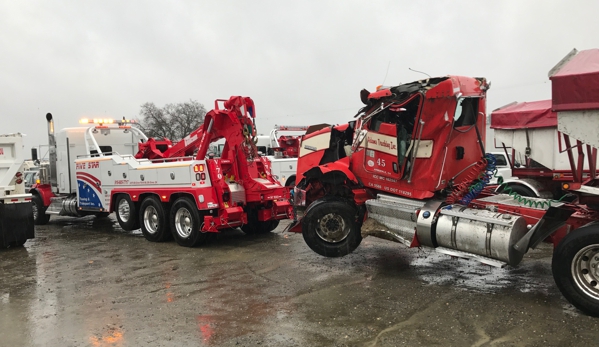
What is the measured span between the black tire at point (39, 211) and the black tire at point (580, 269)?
1323cm

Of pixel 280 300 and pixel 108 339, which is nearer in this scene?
pixel 108 339

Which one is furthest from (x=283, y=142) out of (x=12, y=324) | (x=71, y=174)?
(x=12, y=324)

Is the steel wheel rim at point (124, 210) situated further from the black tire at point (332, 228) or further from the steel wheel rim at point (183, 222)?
the black tire at point (332, 228)

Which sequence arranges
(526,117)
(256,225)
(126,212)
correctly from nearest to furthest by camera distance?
1. (526,117)
2. (256,225)
3. (126,212)

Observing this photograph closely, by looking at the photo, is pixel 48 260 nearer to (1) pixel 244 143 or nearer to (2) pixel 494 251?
(1) pixel 244 143

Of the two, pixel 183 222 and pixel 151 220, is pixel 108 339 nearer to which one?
pixel 183 222

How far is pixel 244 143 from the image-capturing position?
32.7 ft

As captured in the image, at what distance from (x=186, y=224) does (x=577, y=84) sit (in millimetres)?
7443

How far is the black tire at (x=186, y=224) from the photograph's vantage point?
378 inches

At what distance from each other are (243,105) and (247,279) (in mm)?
3989

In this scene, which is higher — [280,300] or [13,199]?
[13,199]

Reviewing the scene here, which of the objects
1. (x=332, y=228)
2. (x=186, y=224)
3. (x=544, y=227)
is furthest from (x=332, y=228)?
(x=186, y=224)

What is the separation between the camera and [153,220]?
1069cm

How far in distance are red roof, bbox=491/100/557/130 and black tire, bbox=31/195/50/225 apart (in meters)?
12.1
